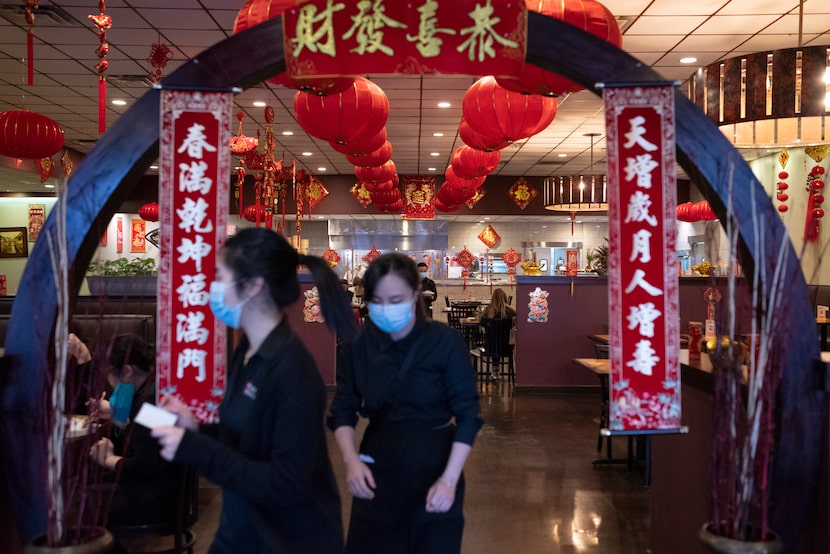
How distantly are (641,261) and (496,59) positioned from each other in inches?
32.4

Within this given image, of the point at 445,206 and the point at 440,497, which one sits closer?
the point at 440,497

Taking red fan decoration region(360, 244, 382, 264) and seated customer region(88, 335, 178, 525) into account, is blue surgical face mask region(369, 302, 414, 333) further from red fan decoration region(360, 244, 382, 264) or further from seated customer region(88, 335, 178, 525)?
red fan decoration region(360, 244, 382, 264)

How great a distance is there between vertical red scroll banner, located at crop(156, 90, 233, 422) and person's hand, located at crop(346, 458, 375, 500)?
586 mm

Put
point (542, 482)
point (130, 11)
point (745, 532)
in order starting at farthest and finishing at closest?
point (130, 11)
point (542, 482)
point (745, 532)

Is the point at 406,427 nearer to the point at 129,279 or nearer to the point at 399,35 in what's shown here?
the point at 399,35

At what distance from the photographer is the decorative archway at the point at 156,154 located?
239 cm

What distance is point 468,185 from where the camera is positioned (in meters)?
10.8

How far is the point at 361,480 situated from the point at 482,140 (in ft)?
13.8

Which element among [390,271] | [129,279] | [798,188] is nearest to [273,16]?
[390,271]

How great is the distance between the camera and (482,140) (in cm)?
601

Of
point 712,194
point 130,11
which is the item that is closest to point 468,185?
point 130,11

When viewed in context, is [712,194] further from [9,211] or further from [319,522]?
[9,211]

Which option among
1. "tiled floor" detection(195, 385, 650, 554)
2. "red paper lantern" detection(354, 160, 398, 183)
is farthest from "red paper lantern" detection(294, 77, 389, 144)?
"red paper lantern" detection(354, 160, 398, 183)

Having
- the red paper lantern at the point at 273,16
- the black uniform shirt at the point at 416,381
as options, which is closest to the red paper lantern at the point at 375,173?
the red paper lantern at the point at 273,16
